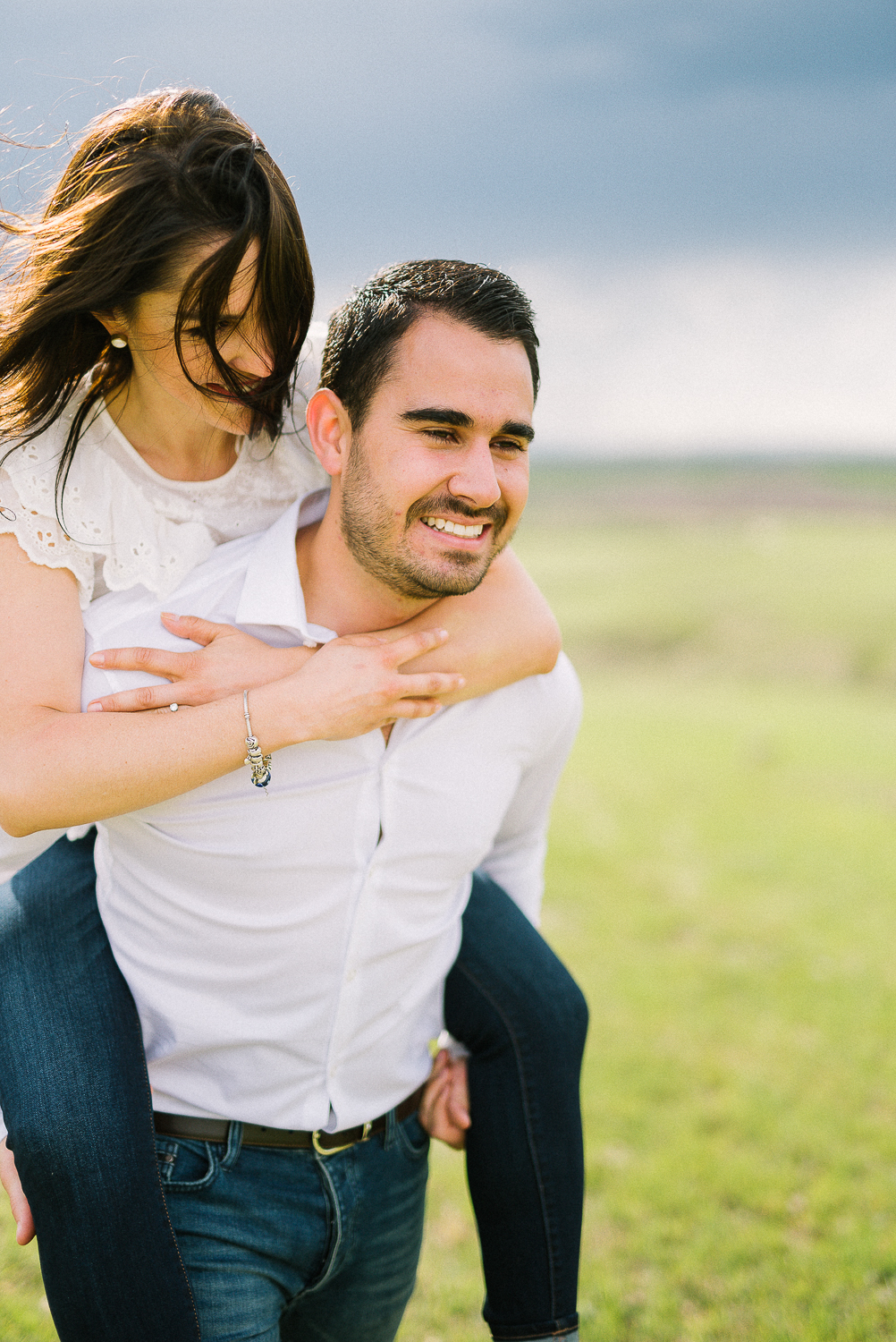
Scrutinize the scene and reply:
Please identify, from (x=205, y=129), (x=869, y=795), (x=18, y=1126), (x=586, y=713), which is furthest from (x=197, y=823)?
(x=586, y=713)

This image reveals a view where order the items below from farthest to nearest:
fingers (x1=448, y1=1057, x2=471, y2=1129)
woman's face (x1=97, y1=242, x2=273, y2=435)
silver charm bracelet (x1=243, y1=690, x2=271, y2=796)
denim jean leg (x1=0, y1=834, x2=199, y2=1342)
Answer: fingers (x1=448, y1=1057, x2=471, y2=1129) → woman's face (x1=97, y1=242, x2=273, y2=435) → silver charm bracelet (x1=243, y1=690, x2=271, y2=796) → denim jean leg (x1=0, y1=834, x2=199, y2=1342)

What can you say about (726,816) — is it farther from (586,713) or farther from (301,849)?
(301,849)

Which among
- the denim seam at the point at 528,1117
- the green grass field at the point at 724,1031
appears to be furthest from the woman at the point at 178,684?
the green grass field at the point at 724,1031

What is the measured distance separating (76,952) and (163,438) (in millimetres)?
1158

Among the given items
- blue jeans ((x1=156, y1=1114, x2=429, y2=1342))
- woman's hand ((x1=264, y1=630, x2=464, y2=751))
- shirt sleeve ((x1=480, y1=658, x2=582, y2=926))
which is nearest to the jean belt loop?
blue jeans ((x1=156, y1=1114, x2=429, y2=1342))

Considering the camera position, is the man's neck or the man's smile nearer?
the man's smile

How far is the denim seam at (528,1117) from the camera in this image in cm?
229

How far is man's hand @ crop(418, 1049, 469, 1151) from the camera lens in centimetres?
236

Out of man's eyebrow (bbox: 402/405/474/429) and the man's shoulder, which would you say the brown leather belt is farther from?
man's eyebrow (bbox: 402/405/474/429)

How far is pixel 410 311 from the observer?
7.24ft

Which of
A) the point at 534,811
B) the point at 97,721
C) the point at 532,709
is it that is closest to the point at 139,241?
the point at 97,721

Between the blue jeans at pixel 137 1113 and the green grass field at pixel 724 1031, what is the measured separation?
1372 mm

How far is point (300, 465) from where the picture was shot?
261cm

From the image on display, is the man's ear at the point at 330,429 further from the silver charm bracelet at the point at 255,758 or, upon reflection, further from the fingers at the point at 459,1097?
the fingers at the point at 459,1097
